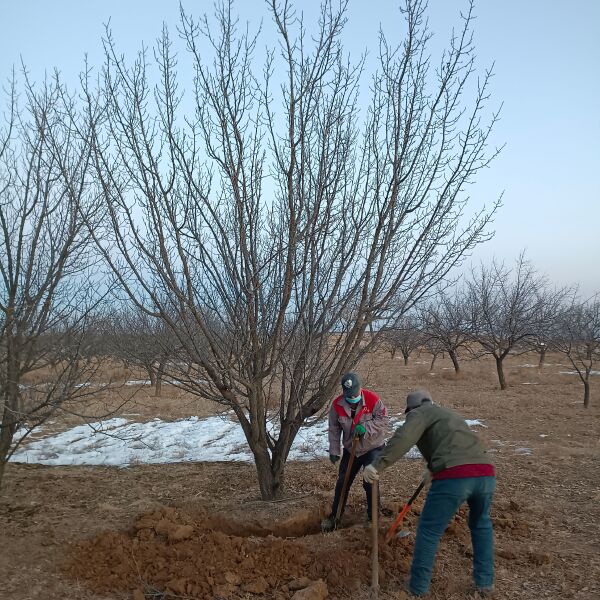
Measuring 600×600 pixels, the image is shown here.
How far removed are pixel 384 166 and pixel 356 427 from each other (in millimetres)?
2428

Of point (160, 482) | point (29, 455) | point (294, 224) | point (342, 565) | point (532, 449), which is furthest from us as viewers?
point (29, 455)

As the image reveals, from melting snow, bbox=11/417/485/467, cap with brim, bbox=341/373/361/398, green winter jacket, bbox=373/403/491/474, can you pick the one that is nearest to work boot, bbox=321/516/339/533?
cap with brim, bbox=341/373/361/398

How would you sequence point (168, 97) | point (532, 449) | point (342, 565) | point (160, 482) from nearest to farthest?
point (342, 565), point (168, 97), point (160, 482), point (532, 449)

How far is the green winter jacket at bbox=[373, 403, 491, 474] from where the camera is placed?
3623 millimetres

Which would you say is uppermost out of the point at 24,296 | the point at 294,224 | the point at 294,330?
the point at 294,224

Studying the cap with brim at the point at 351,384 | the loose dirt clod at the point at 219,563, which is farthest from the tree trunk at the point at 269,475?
the cap with brim at the point at 351,384

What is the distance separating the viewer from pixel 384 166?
16.0 ft

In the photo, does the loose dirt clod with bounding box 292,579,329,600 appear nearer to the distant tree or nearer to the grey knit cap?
the grey knit cap

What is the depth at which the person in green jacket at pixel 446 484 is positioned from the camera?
3586mm

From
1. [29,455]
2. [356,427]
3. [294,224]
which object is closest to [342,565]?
[356,427]

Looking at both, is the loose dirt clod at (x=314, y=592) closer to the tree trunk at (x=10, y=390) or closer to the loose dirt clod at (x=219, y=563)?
the loose dirt clod at (x=219, y=563)

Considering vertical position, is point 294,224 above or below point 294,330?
above

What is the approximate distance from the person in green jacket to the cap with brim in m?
0.99

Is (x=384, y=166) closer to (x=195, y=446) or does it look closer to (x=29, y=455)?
(x=195, y=446)
